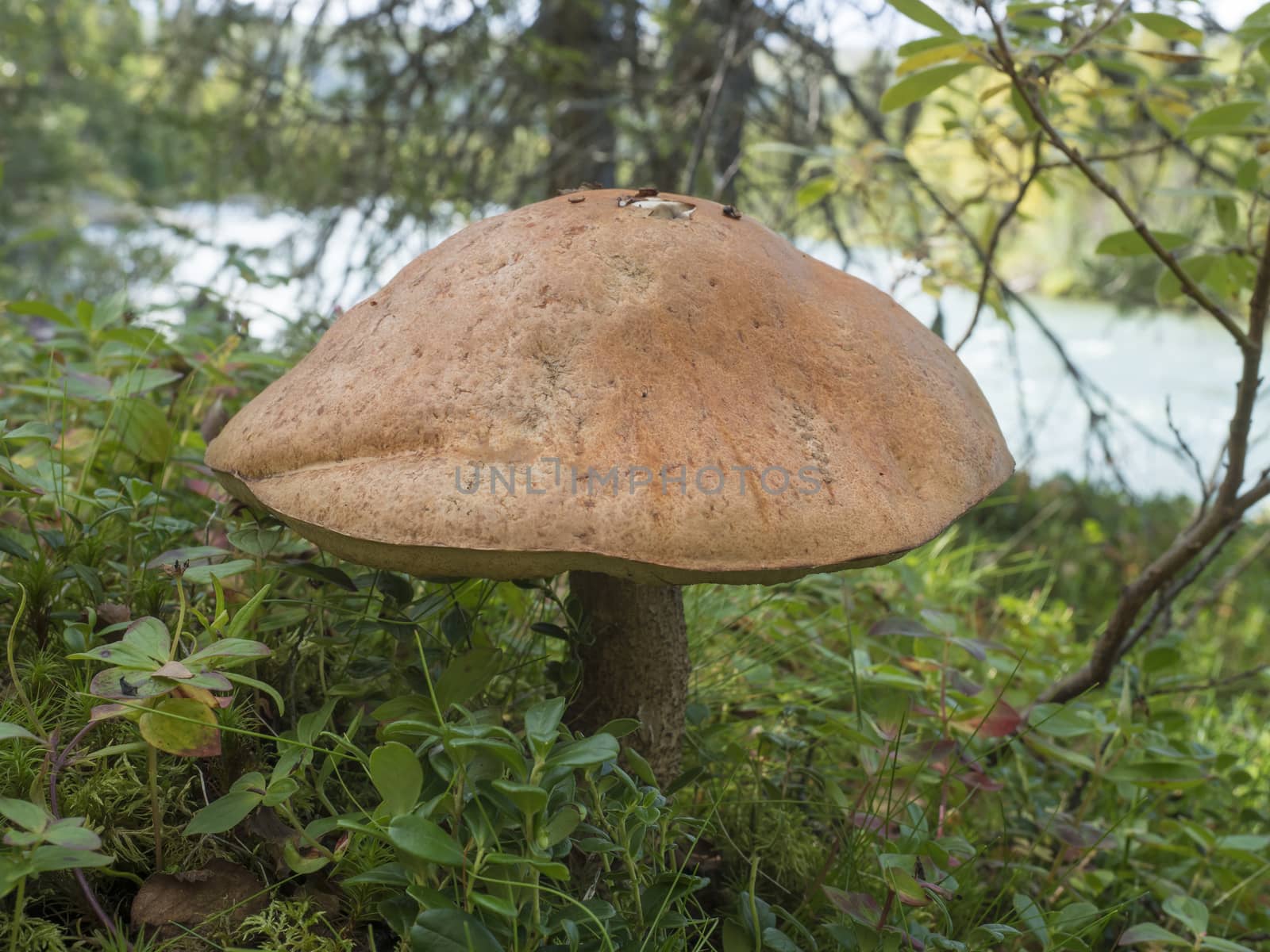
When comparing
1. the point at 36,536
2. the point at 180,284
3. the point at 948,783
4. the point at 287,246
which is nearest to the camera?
the point at 36,536

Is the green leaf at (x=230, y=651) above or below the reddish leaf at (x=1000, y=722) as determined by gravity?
above

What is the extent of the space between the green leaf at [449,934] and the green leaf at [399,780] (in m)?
0.10

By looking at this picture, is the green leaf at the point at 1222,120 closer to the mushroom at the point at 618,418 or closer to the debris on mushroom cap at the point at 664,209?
the mushroom at the point at 618,418

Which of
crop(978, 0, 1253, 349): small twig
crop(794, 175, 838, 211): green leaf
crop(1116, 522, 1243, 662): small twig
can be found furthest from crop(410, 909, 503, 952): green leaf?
crop(794, 175, 838, 211): green leaf

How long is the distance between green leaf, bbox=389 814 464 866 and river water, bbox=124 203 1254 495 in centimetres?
153

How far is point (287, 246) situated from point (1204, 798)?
150 inches

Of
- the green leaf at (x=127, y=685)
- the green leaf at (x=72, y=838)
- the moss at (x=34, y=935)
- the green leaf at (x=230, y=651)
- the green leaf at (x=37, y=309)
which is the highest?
the green leaf at (x=37, y=309)

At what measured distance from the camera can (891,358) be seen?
1207 millimetres

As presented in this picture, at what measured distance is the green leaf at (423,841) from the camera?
79 centimetres

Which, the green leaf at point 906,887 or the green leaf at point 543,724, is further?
the green leaf at point 906,887

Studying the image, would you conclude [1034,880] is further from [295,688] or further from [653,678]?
[295,688]

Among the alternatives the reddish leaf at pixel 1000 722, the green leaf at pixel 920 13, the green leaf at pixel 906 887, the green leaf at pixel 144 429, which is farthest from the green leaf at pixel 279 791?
the green leaf at pixel 920 13

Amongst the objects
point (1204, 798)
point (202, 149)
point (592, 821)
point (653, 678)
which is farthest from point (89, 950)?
point (202, 149)

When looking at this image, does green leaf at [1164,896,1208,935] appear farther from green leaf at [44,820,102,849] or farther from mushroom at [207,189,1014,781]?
green leaf at [44,820,102,849]
